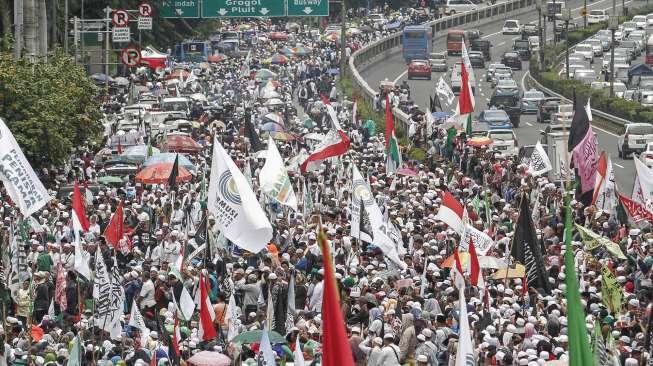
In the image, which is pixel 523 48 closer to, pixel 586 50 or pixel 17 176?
pixel 586 50

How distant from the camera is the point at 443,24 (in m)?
92.9

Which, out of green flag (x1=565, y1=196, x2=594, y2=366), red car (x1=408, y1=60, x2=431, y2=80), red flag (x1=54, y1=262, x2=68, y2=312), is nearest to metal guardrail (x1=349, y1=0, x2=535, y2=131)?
red car (x1=408, y1=60, x2=431, y2=80)

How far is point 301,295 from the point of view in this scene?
23672mm

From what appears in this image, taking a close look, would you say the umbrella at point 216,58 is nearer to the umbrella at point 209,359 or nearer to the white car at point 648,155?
the white car at point 648,155

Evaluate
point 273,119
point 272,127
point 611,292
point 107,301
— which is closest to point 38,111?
point 272,127

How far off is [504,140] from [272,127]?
695 cm

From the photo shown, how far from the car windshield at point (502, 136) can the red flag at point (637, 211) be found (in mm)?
21880

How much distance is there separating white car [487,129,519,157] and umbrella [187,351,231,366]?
92.9 ft

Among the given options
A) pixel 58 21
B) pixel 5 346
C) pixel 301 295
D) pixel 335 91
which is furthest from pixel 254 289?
pixel 58 21

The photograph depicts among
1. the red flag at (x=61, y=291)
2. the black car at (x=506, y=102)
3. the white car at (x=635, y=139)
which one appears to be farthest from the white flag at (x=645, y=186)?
the black car at (x=506, y=102)

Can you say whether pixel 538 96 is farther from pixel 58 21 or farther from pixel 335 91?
pixel 58 21

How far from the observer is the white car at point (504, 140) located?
156 feet

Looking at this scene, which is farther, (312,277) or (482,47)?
(482,47)

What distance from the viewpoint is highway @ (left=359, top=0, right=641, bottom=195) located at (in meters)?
47.4
